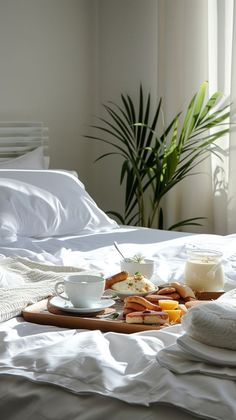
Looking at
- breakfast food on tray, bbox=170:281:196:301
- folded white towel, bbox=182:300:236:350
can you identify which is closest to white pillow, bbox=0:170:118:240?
breakfast food on tray, bbox=170:281:196:301

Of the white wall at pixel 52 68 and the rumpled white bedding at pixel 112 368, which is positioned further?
the white wall at pixel 52 68

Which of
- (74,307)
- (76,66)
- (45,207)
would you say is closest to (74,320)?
(74,307)

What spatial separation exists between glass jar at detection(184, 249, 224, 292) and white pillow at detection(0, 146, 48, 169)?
1.76 meters

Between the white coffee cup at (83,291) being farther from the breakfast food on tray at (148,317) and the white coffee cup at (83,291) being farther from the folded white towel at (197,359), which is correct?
the folded white towel at (197,359)

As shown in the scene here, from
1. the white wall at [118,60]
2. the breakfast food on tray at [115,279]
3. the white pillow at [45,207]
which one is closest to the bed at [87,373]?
the breakfast food on tray at [115,279]

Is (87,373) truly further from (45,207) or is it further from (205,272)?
(45,207)

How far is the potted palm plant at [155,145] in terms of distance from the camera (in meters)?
3.93

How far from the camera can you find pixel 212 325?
1.35 m

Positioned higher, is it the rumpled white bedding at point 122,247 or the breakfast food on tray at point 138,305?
the breakfast food on tray at point 138,305

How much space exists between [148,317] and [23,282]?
557 millimetres

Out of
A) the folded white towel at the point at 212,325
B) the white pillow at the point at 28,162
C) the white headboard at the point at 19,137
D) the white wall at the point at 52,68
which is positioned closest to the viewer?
the folded white towel at the point at 212,325

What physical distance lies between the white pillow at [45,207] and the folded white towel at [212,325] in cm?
154

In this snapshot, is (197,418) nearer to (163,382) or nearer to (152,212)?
(163,382)

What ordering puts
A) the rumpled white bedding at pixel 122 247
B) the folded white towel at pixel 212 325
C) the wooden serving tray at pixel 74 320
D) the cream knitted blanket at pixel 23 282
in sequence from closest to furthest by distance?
the folded white towel at pixel 212 325 < the wooden serving tray at pixel 74 320 < the cream knitted blanket at pixel 23 282 < the rumpled white bedding at pixel 122 247
